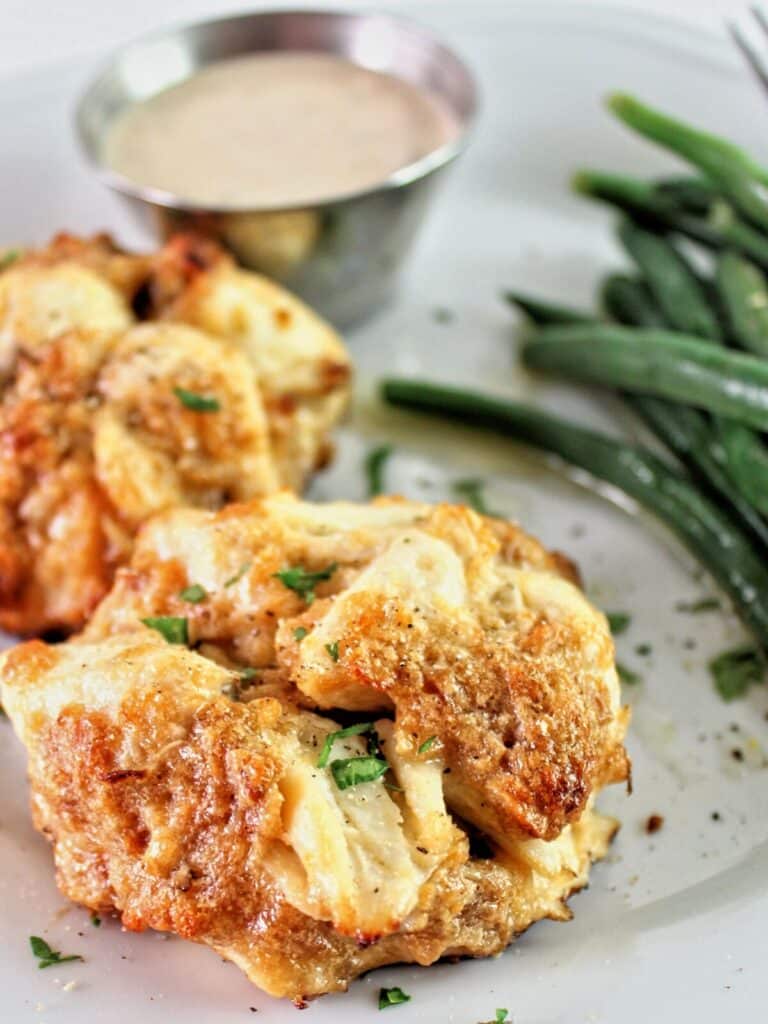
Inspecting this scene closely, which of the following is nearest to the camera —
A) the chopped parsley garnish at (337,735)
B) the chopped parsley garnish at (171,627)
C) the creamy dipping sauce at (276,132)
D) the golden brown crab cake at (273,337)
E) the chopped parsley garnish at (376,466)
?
the chopped parsley garnish at (337,735)

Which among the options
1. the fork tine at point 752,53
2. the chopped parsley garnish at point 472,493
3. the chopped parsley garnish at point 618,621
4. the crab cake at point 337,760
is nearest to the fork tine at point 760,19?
the fork tine at point 752,53

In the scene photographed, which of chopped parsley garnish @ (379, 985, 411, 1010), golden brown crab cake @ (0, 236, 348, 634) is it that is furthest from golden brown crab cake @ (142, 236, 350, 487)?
chopped parsley garnish @ (379, 985, 411, 1010)

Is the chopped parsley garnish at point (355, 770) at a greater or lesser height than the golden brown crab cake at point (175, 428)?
greater

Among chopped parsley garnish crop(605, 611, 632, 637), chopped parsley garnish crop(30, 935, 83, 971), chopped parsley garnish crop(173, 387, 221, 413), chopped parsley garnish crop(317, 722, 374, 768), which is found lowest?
chopped parsley garnish crop(30, 935, 83, 971)

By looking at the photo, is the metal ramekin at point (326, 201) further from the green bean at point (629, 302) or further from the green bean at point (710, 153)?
the green bean at point (629, 302)

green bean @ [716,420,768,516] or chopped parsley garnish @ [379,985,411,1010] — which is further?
green bean @ [716,420,768,516]

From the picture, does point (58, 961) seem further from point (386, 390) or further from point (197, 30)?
point (197, 30)

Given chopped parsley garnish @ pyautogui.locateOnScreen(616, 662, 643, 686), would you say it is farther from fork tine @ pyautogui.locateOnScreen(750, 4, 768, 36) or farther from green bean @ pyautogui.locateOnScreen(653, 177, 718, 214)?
fork tine @ pyautogui.locateOnScreen(750, 4, 768, 36)
